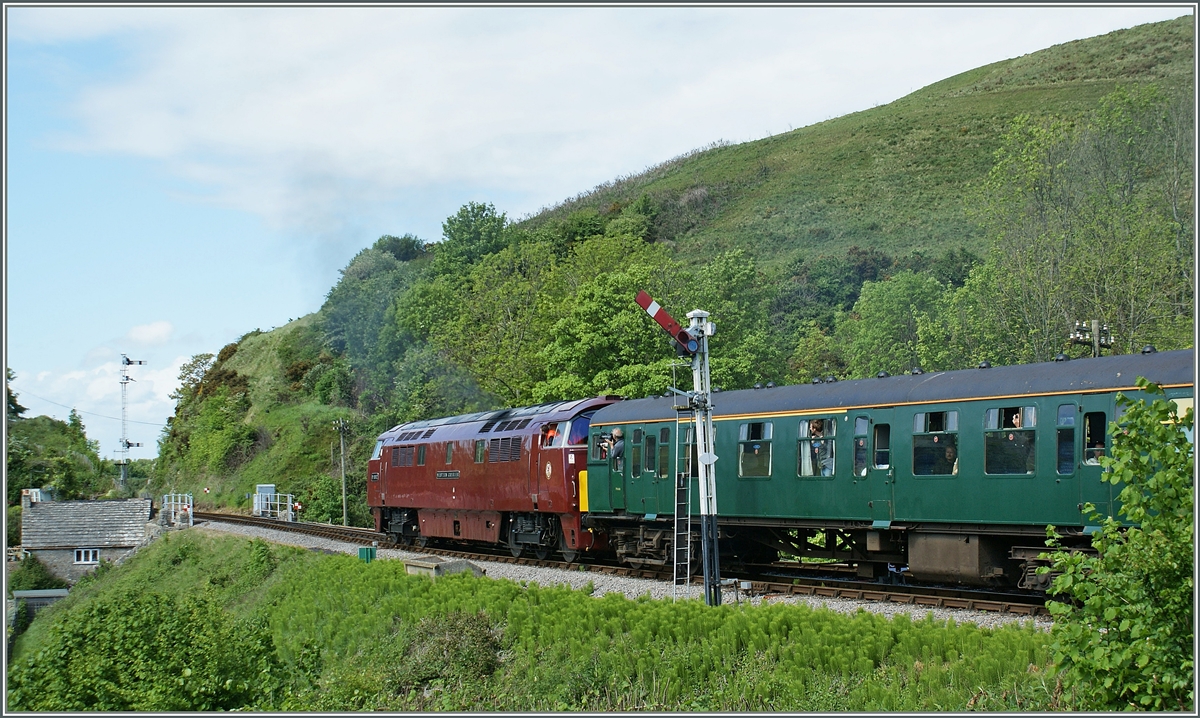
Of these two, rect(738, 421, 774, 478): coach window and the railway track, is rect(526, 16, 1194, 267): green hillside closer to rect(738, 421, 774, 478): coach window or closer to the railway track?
the railway track

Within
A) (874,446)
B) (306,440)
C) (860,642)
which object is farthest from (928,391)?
(306,440)

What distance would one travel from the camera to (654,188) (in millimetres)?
115875

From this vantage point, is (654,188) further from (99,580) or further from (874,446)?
(874,446)

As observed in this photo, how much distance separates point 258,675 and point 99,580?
118 ft

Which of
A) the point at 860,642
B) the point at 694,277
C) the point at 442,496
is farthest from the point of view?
the point at 694,277

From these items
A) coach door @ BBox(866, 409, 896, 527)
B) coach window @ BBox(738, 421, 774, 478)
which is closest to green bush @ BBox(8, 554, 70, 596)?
coach window @ BBox(738, 421, 774, 478)

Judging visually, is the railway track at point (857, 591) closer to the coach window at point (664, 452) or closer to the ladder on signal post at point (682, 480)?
the ladder on signal post at point (682, 480)

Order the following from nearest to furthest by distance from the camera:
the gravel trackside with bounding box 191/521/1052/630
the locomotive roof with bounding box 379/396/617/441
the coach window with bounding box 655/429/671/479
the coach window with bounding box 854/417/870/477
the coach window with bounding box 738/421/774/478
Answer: the gravel trackside with bounding box 191/521/1052/630, the coach window with bounding box 854/417/870/477, the coach window with bounding box 738/421/774/478, the coach window with bounding box 655/429/671/479, the locomotive roof with bounding box 379/396/617/441

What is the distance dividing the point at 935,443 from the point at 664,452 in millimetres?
6207

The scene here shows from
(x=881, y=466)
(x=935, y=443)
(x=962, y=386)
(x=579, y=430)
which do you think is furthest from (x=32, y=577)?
(x=962, y=386)

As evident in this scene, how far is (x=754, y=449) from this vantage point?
18.7 meters

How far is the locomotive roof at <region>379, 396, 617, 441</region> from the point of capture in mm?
24000

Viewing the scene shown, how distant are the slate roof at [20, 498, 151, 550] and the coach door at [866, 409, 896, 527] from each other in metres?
43.2

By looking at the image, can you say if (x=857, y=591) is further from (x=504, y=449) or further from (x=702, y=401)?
(x=504, y=449)
